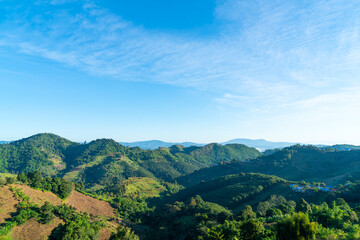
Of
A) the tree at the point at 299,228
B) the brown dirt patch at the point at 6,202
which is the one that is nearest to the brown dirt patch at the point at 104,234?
the brown dirt patch at the point at 6,202

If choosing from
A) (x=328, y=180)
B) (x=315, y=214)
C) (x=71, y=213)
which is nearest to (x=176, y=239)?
(x=71, y=213)

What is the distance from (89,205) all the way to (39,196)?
18.7 meters

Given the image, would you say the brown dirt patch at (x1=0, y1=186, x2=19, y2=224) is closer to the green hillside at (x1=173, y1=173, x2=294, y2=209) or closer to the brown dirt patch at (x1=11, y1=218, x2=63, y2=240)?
the brown dirt patch at (x1=11, y1=218, x2=63, y2=240)

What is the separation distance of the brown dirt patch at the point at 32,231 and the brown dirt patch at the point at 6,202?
4673 millimetres

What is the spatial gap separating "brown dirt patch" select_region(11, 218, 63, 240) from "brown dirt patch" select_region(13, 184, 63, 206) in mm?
10210

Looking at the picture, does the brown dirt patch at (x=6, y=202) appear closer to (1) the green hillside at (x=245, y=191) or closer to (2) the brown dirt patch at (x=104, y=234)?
(2) the brown dirt patch at (x=104, y=234)

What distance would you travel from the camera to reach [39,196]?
60.8 meters

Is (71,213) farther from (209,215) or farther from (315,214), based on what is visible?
(315,214)

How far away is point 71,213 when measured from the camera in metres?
60.1

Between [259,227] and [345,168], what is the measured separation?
558ft

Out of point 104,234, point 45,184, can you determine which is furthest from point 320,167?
point 45,184

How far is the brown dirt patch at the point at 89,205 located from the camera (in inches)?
2746

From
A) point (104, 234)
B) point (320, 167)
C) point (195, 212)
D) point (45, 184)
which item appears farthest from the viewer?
point (320, 167)

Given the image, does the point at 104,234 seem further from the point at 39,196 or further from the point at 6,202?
the point at 6,202
